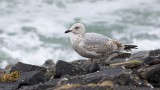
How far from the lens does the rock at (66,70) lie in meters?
10.3

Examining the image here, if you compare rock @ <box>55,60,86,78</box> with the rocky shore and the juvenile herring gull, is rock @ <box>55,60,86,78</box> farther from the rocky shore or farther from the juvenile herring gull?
the juvenile herring gull

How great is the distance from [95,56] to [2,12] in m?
27.9

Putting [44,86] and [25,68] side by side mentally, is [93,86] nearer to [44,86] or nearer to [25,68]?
[44,86]

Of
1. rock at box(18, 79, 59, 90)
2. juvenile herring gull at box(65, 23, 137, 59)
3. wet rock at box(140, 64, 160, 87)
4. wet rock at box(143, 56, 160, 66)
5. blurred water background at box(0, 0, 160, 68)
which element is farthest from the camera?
blurred water background at box(0, 0, 160, 68)

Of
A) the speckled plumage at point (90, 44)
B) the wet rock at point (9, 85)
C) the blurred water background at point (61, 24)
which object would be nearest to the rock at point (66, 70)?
the wet rock at point (9, 85)

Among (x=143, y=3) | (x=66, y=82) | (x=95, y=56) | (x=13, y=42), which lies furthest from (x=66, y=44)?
(x=66, y=82)

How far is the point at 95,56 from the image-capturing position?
1150 cm

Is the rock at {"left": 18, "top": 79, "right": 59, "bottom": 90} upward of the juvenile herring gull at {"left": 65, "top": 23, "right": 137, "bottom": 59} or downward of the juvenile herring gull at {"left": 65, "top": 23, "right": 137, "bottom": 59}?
downward

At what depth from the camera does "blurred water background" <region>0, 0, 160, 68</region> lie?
30.0 m

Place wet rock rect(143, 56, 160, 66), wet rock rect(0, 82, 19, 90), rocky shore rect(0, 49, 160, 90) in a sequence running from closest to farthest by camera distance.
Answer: rocky shore rect(0, 49, 160, 90) → wet rock rect(143, 56, 160, 66) → wet rock rect(0, 82, 19, 90)

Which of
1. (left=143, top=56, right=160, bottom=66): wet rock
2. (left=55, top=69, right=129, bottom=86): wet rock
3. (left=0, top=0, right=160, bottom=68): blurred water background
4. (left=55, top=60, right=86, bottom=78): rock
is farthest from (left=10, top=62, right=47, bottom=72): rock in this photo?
(left=0, top=0, right=160, bottom=68): blurred water background

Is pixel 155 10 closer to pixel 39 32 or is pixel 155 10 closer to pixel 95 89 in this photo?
pixel 39 32

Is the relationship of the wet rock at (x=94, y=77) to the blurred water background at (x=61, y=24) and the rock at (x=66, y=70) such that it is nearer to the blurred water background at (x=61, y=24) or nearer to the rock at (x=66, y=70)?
the rock at (x=66, y=70)

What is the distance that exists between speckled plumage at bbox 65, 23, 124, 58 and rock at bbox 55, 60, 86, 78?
91 cm
